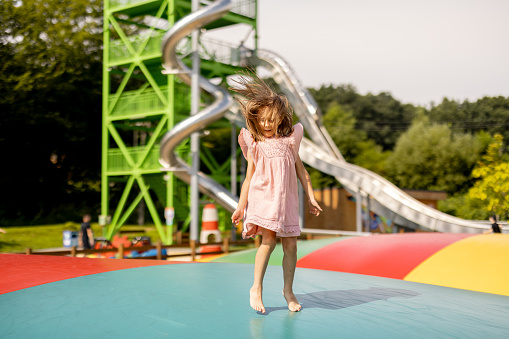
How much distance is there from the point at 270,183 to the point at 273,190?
0.05m

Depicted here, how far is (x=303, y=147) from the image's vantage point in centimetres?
2219

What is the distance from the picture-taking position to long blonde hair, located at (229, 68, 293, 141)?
4.09 metres

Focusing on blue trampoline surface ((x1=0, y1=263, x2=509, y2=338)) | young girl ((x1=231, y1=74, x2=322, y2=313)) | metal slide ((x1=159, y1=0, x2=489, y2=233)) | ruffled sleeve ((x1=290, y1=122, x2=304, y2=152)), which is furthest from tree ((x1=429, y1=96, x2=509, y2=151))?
young girl ((x1=231, y1=74, x2=322, y2=313))

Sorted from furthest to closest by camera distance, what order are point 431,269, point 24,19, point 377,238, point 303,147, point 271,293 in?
1. point 24,19
2. point 303,147
3. point 377,238
4. point 431,269
5. point 271,293

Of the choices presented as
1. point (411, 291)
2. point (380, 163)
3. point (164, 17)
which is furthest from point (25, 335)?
point (380, 163)

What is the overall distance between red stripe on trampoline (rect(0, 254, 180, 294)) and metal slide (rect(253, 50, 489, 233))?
44.6 feet

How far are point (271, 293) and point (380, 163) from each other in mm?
39401

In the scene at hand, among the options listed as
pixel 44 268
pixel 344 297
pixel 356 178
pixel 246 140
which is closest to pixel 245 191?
pixel 246 140

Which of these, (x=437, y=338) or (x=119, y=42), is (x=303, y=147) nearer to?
(x=119, y=42)

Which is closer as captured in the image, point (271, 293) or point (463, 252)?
point (271, 293)

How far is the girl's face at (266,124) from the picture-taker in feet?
13.4

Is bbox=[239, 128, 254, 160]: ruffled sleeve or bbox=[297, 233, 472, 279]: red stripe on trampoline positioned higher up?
bbox=[239, 128, 254, 160]: ruffled sleeve

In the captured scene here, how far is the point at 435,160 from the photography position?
1523 inches

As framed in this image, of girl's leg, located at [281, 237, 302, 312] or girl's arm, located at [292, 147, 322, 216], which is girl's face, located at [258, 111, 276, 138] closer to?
girl's arm, located at [292, 147, 322, 216]
